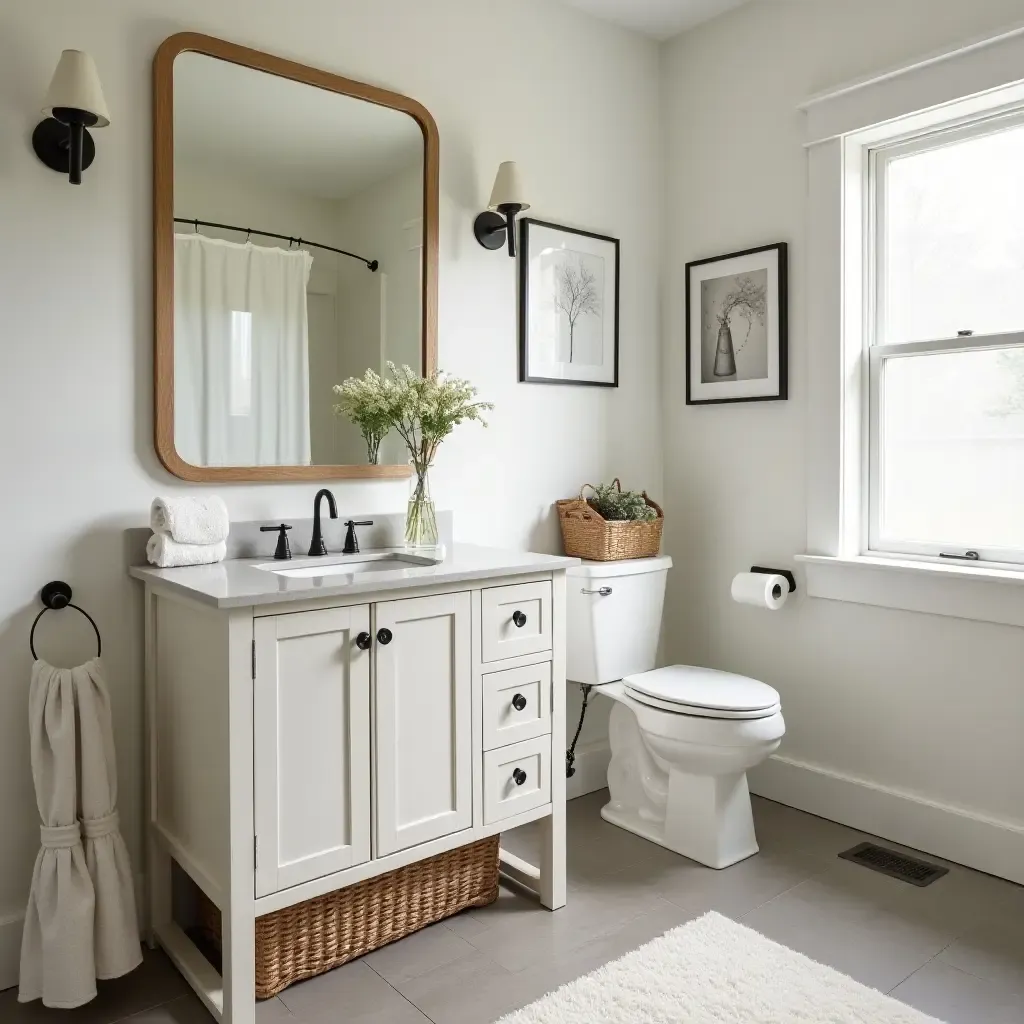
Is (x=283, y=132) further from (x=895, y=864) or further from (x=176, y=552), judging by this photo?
(x=895, y=864)

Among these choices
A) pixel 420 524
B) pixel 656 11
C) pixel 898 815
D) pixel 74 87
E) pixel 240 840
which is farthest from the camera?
pixel 656 11

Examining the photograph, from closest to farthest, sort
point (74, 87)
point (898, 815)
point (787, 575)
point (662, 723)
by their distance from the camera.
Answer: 1. point (74, 87)
2. point (662, 723)
3. point (898, 815)
4. point (787, 575)

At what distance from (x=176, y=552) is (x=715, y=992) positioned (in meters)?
1.49

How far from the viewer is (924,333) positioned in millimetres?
2555

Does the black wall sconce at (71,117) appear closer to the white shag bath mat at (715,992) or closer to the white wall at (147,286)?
the white wall at (147,286)

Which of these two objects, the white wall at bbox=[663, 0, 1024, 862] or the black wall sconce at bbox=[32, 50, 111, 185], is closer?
the black wall sconce at bbox=[32, 50, 111, 185]

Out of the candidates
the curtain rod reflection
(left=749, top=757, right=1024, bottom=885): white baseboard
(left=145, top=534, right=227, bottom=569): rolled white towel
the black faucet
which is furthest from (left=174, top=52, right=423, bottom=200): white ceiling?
(left=749, top=757, right=1024, bottom=885): white baseboard

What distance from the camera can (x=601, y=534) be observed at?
271cm

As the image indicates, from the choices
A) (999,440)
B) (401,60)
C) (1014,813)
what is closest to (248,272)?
(401,60)

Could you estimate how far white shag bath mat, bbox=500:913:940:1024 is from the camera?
174 centimetres

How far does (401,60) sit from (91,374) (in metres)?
1.23

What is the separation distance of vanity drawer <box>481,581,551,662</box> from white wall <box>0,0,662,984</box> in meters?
0.56

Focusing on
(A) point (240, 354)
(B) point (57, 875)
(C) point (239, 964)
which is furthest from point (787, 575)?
(B) point (57, 875)

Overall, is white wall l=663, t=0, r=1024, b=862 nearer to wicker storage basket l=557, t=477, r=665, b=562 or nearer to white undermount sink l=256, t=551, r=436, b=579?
wicker storage basket l=557, t=477, r=665, b=562
